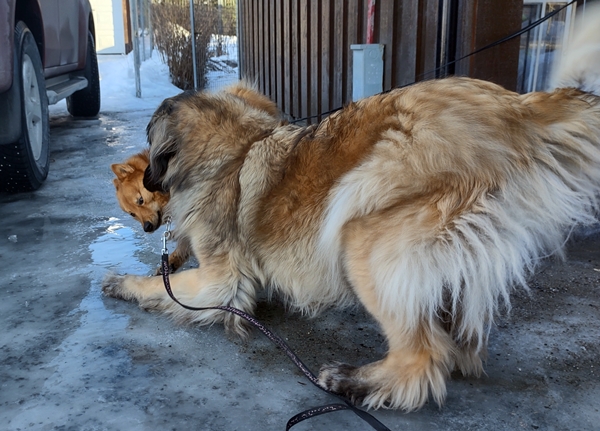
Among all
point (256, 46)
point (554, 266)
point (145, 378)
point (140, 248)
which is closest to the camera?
point (145, 378)

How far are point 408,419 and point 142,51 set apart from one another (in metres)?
16.6

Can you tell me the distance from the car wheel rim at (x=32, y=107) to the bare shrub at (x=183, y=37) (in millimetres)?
8851

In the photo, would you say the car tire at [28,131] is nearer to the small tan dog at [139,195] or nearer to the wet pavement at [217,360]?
the wet pavement at [217,360]

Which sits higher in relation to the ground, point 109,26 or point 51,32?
point 109,26

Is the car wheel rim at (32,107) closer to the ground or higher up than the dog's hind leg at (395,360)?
higher up

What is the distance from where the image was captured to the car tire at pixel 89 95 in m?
9.22

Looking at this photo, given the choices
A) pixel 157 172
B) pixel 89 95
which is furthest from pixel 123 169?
pixel 89 95

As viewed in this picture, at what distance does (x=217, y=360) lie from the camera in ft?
8.43

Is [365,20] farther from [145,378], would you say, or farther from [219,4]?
[219,4]

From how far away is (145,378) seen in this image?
7.86 feet

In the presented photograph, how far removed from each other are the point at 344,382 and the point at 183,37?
545 inches

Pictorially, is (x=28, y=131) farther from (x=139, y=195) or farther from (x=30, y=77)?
(x=139, y=195)

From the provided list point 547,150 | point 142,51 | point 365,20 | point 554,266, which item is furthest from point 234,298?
point 142,51

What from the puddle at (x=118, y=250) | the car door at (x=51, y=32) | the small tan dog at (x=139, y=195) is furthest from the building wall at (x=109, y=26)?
the small tan dog at (x=139, y=195)
